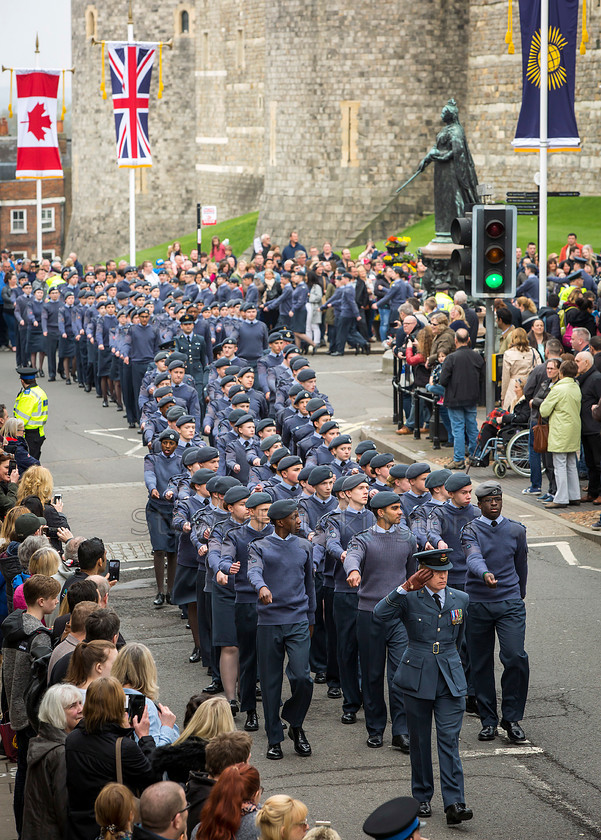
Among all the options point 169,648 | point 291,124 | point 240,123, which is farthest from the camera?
point 240,123

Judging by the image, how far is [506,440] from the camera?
1581 cm

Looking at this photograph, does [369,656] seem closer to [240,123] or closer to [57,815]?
[57,815]

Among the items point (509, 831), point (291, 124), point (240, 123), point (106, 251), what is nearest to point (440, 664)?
point (509, 831)

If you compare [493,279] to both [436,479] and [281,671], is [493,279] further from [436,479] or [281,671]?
[281,671]

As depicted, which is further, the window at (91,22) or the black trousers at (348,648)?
the window at (91,22)

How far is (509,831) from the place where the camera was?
7.23 meters

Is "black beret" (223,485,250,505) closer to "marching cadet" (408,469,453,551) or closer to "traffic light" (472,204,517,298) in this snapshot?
"marching cadet" (408,469,453,551)

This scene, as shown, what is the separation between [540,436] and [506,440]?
4.69 ft

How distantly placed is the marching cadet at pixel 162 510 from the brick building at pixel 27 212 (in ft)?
208

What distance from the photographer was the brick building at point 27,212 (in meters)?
75.4

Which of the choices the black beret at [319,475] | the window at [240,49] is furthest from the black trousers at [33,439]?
the window at [240,49]

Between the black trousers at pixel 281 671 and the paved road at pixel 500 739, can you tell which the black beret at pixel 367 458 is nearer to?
the paved road at pixel 500 739

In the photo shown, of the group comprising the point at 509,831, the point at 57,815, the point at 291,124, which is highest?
the point at 291,124

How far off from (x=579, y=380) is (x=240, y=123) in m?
35.8
